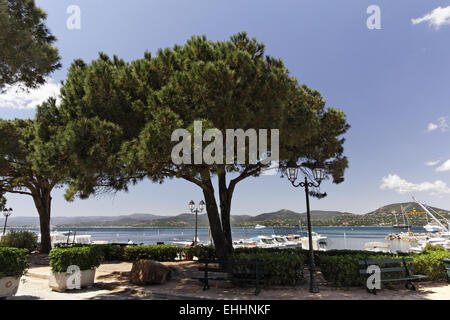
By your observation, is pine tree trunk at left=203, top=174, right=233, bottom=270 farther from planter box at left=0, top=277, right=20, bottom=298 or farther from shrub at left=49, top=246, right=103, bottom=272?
planter box at left=0, top=277, right=20, bottom=298

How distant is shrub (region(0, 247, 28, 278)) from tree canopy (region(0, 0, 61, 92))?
5147mm

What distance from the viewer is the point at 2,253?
20.3 feet

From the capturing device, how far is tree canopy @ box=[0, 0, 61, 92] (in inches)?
271

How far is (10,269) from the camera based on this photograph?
619 cm

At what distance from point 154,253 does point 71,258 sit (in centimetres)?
613

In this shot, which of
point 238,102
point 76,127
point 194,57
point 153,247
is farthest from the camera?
point 153,247

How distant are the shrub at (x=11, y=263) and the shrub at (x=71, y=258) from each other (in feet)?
3.52

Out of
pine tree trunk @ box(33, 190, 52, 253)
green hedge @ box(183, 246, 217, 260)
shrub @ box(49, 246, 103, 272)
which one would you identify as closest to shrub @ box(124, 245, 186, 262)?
green hedge @ box(183, 246, 217, 260)

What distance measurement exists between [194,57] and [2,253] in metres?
7.18

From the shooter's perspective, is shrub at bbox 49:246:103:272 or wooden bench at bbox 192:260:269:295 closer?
wooden bench at bbox 192:260:269:295

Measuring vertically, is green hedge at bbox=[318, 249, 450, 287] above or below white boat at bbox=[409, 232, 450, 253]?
above
